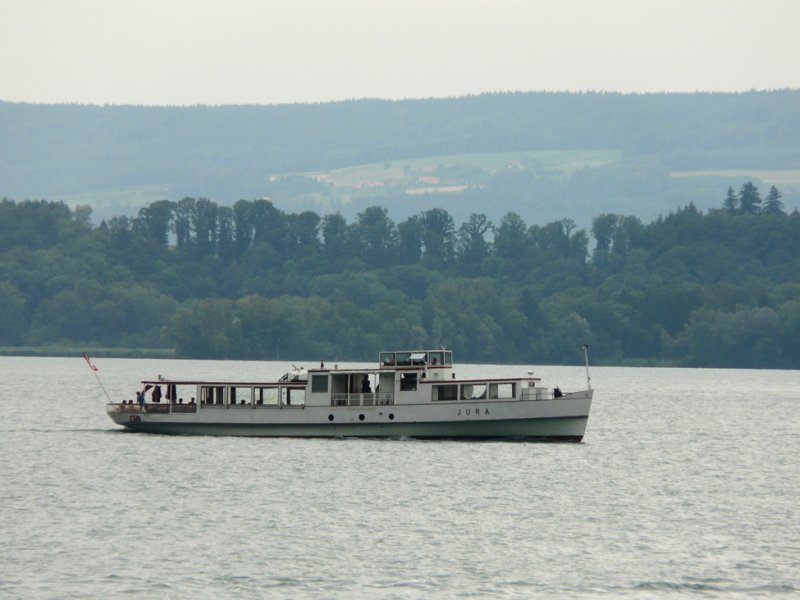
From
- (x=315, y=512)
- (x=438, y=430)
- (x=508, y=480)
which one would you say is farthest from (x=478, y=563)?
(x=438, y=430)

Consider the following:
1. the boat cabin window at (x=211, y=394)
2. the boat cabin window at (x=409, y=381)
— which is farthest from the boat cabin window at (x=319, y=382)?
the boat cabin window at (x=211, y=394)

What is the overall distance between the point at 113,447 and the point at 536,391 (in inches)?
917

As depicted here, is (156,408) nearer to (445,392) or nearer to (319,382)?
(319,382)

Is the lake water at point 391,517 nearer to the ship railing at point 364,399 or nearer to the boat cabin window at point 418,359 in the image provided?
the ship railing at point 364,399

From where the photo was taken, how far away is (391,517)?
65.4m

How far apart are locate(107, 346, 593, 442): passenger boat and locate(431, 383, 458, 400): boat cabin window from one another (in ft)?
0.18

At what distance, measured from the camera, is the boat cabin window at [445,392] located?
90.1 meters

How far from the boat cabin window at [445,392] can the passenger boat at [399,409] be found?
54 millimetres

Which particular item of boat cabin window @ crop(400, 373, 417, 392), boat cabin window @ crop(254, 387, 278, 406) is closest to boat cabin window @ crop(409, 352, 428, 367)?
boat cabin window @ crop(400, 373, 417, 392)

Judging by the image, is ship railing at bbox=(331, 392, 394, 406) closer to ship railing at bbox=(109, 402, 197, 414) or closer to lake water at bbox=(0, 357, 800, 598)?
lake water at bbox=(0, 357, 800, 598)

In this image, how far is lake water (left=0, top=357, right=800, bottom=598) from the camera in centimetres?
5228

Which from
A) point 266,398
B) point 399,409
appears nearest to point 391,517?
point 399,409

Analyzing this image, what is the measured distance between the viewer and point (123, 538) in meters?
59.1

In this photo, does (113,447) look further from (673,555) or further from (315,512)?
(673,555)
